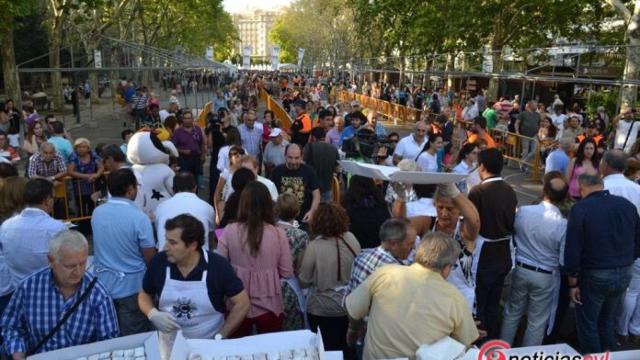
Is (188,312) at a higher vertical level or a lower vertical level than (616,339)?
higher

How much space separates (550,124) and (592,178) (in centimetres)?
1053

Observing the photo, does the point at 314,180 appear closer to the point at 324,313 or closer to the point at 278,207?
the point at 278,207

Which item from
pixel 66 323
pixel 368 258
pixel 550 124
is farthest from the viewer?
pixel 550 124

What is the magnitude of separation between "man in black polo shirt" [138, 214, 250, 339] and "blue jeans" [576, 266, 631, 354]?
2.86 m

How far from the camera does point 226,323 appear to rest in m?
3.21

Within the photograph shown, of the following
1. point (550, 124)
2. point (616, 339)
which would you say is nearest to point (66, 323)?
point (616, 339)

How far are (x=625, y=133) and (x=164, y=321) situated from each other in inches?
424

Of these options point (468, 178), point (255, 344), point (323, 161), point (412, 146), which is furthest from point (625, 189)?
point (255, 344)

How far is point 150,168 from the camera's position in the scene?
5.83 metres

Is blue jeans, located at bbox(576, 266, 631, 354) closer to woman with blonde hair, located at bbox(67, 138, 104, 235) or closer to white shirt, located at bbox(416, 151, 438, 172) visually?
white shirt, located at bbox(416, 151, 438, 172)

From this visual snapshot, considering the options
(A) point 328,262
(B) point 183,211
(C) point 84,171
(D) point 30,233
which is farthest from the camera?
(C) point 84,171

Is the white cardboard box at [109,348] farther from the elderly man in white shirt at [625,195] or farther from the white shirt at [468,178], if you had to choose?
the white shirt at [468,178]

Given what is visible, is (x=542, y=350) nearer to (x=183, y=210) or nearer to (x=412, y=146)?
(x=183, y=210)

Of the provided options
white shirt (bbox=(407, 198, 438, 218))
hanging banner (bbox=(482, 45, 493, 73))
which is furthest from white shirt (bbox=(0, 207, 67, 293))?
hanging banner (bbox=(482, 45, 493, 73))
